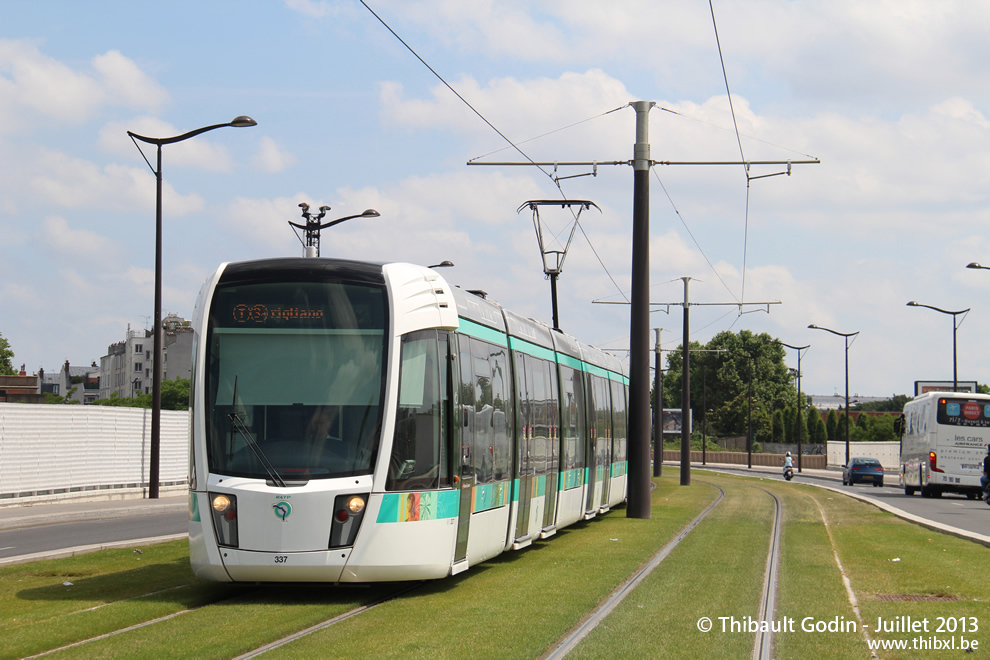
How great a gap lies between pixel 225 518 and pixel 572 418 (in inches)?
371

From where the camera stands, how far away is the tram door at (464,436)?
12352mm

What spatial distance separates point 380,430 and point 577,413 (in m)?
9.40

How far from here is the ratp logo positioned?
35.9 feet

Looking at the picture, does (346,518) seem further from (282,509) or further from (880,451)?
(880,451)

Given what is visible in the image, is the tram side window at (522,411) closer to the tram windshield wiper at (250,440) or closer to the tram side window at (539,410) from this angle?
the tram side window at (539,410)

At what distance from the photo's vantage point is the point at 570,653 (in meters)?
8.36

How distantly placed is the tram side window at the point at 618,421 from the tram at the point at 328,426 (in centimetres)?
1261

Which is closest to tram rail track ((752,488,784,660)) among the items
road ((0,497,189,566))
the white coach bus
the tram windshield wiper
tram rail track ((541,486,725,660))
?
tram rail track ((541,486,725,660))

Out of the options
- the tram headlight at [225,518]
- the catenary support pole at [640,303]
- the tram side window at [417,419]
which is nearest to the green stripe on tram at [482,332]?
the tram side window at [417,419]

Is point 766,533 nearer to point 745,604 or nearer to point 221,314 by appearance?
point 745,604

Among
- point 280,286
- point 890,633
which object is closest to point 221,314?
point 280,286

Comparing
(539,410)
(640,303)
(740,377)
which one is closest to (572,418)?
(539,410)

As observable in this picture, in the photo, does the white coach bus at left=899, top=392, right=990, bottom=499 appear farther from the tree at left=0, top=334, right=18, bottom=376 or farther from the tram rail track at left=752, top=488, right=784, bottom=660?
the tree at left=0, top=334, right=18, bottom=376

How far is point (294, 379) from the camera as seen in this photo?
11.3 meters
